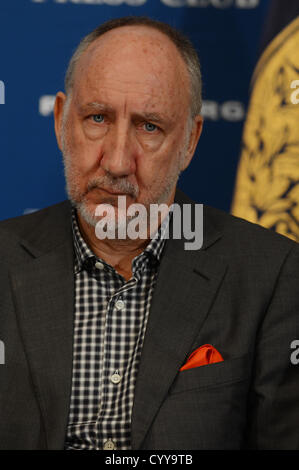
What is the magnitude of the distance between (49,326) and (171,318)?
11.6 inches

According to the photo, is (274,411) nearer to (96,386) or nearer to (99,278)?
(96,386)

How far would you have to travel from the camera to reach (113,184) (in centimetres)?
149

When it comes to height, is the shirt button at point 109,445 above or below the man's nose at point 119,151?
below

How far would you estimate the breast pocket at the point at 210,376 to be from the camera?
4.69 feet

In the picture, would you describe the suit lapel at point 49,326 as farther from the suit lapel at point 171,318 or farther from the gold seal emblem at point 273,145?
the gold seal emblem at point 273,145

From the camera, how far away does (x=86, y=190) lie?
5.04 ft

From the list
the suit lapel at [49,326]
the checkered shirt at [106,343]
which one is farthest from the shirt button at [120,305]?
the suit lapel at [49,326]

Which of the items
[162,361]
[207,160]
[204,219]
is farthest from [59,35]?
[162,361]

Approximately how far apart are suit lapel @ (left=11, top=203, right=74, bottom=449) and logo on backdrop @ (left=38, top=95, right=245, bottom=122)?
1.96 ft

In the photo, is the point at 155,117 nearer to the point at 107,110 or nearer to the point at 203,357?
the point at 107,110

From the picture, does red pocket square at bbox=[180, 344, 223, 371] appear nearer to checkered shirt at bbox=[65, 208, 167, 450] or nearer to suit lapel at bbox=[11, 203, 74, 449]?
checkered shirt at bbox=[65, 208, 167, 450]

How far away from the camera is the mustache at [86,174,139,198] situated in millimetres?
1486

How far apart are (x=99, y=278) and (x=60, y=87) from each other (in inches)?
29.3

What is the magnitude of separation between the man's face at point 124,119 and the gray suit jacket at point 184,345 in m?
0.19
